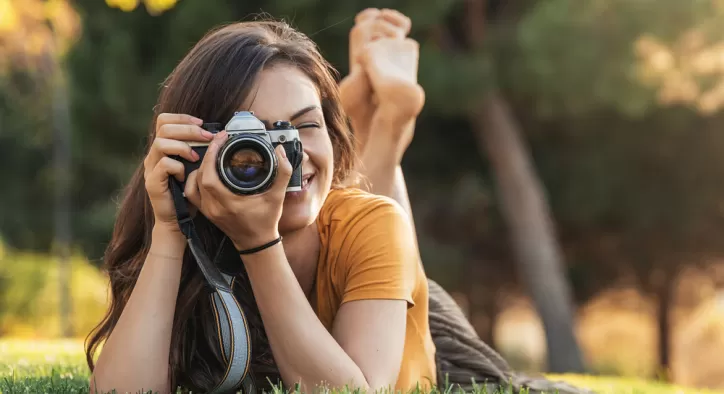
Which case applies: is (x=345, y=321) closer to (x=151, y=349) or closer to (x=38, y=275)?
(x=151, y=349)

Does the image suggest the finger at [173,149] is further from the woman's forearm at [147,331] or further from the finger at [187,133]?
the woman's forearm at [147,331]

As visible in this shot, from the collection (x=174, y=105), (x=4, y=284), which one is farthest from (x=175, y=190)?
(x=4, y=284)

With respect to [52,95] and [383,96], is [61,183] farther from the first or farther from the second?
[383,96]

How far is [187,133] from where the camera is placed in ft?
7.07

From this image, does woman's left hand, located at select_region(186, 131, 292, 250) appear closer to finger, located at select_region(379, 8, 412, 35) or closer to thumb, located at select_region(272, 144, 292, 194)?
thumb, located at select_region(272, 144, 292, 194)

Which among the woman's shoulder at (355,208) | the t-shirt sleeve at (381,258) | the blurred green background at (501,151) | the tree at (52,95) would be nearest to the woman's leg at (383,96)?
the woman's shoulder at (355,208)

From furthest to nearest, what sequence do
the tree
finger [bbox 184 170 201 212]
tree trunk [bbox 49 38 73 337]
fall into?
tree trunk [bbox 49 38 73 337], the tree, finger [bbox 184 170 201 212]

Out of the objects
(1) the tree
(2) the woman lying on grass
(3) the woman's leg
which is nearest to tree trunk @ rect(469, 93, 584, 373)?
(1) the tree

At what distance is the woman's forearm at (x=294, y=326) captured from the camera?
2.12 metres

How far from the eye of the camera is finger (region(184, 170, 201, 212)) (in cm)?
214

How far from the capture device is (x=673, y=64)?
9.34 meters

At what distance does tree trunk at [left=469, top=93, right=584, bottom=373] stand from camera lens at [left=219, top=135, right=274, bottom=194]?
9.50m

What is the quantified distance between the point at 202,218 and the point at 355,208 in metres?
0.39

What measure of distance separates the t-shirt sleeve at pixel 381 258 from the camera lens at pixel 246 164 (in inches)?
15.3
